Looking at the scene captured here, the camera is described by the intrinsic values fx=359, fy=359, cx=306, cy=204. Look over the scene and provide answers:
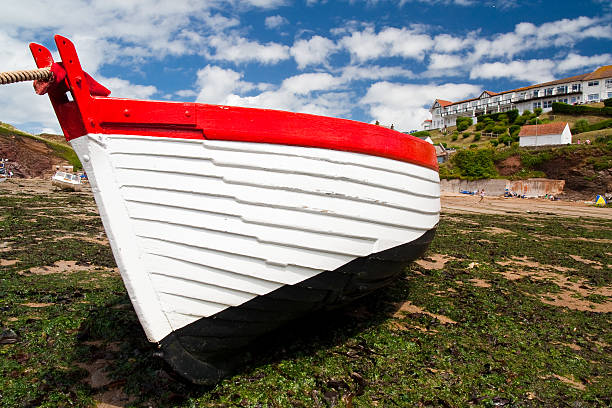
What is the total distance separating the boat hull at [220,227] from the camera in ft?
7.75

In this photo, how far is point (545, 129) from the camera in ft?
164

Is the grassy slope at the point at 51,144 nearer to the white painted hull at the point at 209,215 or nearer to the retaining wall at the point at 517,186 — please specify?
the retaining wall at the point at 517,186

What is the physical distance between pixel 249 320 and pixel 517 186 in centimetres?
4344

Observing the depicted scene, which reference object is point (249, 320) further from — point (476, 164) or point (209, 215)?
point (476, 164)

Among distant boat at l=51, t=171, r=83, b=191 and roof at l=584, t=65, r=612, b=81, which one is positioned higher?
roof at l=584, t=65, r=612, b=81

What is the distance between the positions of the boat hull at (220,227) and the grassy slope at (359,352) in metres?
0.61

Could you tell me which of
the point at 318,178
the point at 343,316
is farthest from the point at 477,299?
the point at 318,178

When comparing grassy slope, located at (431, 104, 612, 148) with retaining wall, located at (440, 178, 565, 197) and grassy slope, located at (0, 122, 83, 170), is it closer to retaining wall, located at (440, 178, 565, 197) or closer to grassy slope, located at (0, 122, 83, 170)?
retaining wall, located at (440, 178, 565, 197)

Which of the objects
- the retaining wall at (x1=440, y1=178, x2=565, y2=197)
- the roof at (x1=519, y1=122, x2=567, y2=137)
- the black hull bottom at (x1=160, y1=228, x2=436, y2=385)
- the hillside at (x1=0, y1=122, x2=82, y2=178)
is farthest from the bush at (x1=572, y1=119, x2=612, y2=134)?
the hillside at (x1=0, y1=122, x2=82, y2=178)

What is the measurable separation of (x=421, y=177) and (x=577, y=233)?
1233 cm

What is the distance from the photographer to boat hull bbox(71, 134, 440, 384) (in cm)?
236

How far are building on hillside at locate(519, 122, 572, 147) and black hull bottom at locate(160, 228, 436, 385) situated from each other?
56272 mm

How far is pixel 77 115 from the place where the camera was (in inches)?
91.1

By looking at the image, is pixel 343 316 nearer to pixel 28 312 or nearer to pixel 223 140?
pixel 223 140
